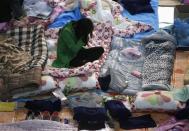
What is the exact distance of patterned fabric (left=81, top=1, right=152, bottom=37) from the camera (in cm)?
329

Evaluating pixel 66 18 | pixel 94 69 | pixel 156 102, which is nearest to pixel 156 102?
pixel 156 102

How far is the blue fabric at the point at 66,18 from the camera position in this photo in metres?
3.41

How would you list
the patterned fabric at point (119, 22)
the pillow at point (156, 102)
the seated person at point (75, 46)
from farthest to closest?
1. the patterned fabric at point (119, 22)
2. the seated person at point (75, 46)
3. the pillow at point (156, 102)

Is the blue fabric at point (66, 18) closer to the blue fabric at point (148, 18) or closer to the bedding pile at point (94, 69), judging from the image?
the bedding pile at point (94, 69)

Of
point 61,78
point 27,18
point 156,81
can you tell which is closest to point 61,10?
point 27,18

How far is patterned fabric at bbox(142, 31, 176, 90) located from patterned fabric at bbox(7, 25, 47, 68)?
0.70 m

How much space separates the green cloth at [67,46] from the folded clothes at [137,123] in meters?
0.61

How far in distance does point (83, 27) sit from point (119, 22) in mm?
385

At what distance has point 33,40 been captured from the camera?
10.4 ft

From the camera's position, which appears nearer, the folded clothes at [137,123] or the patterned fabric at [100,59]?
the folded clothes at [137,123]

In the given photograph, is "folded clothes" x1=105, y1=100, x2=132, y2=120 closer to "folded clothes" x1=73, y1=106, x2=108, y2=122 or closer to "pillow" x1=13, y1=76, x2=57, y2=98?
"folded clothes" x1=73, y1=106, x2=108, y2=122

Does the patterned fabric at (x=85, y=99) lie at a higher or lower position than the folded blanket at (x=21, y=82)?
lower

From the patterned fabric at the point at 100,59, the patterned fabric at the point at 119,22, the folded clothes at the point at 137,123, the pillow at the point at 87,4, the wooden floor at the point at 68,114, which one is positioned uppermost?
the pillow at the point at 87,4

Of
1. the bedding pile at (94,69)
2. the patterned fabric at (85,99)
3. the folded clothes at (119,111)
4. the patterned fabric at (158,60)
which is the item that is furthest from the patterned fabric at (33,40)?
the patterned fabric at (158,60)
